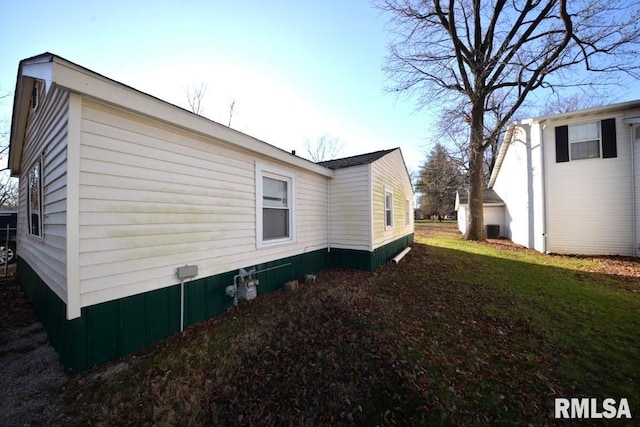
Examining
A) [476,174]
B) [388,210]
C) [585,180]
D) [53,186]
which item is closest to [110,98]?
[53,186]

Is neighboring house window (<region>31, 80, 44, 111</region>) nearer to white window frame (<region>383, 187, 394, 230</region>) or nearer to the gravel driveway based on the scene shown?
the gravel driveway

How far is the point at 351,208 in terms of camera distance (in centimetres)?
682

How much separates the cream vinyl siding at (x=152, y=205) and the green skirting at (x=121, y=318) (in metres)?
0.16

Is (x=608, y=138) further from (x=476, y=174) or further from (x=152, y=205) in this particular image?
(x=152, y=205)

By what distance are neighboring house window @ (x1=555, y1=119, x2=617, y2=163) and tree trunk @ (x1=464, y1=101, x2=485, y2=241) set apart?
10.8 feet

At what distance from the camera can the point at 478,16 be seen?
11742 mm

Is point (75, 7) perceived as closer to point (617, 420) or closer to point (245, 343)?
point (245, 343)

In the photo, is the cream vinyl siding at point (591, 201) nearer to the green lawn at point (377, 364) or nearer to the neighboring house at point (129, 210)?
the green lawn at point (377, 364)

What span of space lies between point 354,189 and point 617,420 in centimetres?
563

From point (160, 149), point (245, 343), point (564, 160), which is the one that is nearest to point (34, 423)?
point (245, 343)

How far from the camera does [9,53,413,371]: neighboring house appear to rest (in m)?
2.50

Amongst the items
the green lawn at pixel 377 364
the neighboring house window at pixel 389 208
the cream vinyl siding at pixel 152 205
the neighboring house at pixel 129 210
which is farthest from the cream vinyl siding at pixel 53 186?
the neighboring house window at pixel 389 208

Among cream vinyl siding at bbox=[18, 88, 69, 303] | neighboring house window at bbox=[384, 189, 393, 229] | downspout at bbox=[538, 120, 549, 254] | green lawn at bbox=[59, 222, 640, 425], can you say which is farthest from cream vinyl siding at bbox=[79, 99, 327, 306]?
downspout at bbox=[538, 120, 549, 254]

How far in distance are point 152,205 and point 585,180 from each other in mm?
14013
